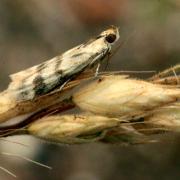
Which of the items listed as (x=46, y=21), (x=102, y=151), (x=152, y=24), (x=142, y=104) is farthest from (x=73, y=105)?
(x=46, y=21)

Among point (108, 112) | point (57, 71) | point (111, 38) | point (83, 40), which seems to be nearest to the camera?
point (108, 112)

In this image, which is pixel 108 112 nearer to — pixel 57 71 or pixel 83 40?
pixel 57 71

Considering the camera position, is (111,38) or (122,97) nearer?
(122,97)

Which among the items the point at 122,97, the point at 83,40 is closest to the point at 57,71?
the point at 122,97

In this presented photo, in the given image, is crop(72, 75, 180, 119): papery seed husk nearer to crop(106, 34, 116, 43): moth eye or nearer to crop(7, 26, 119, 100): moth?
crop(7, 26, 119, 100): moth

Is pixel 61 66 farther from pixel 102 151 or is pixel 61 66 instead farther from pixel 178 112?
pixel 102 151

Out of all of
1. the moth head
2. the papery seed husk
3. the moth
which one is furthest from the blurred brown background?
the papery seed husk
